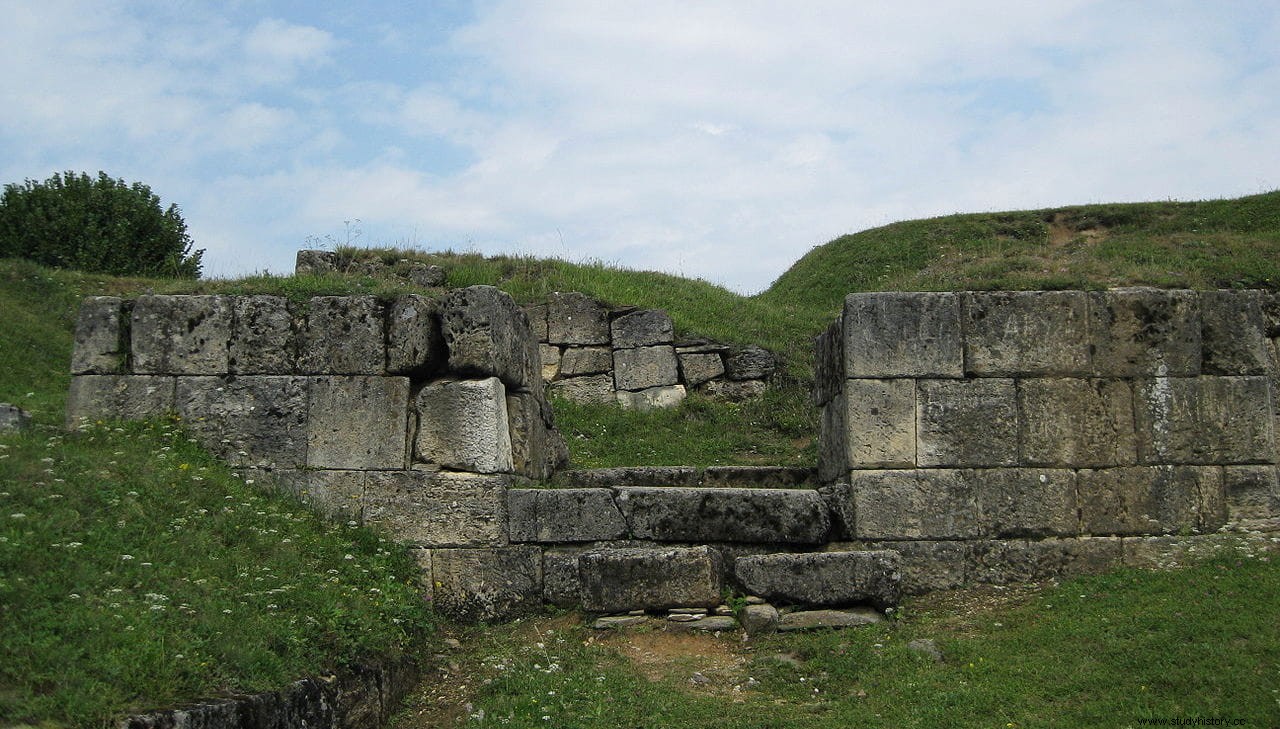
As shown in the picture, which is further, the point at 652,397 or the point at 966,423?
the point at 652,397

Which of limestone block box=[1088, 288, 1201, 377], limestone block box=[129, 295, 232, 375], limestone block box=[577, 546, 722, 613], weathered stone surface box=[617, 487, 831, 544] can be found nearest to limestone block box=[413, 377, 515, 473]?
weathered stone surface box=[617, 487, 831, 544]

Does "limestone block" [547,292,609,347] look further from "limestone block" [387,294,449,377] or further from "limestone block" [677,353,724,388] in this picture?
"limestone block" [387,294,449,377]

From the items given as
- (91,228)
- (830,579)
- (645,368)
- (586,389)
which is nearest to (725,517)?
(830,579)

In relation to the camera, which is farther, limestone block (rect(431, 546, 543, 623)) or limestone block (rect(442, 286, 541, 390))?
limestone block (rect(442, 286, 541, 390))

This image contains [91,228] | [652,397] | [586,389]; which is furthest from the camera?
[91,228]

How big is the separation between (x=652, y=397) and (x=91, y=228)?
1713 centimetres

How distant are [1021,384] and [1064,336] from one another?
2.08 ft

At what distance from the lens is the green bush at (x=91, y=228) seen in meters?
26.8

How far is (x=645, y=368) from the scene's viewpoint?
18750 mm

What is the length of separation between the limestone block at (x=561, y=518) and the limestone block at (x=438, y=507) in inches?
5.6

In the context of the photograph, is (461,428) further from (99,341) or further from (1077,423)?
(1077,423)

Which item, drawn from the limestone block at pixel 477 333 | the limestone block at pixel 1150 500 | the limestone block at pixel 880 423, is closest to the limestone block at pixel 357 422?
the limestone block at pixel 477 333

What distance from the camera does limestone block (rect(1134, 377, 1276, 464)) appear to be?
10039 mm

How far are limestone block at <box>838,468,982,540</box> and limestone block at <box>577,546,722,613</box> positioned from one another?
1.63m
